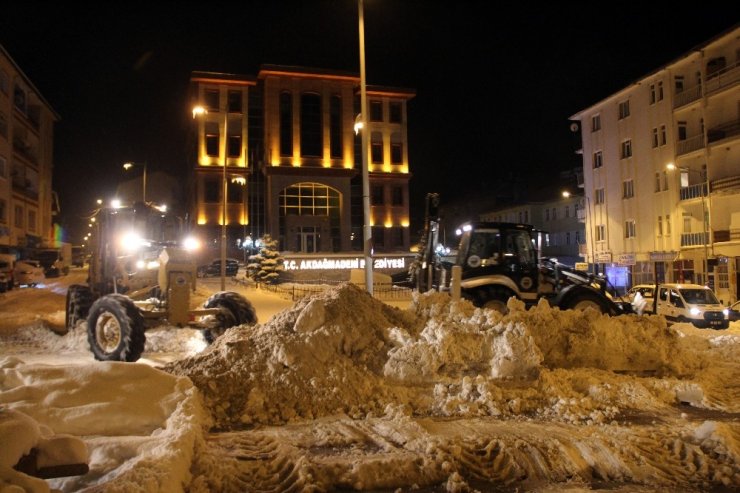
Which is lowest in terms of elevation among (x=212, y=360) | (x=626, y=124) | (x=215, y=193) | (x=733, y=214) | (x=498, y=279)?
(x=212, y=360)

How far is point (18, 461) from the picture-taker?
155 inches

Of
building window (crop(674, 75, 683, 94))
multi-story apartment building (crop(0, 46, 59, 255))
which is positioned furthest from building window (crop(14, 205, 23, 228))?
building window (crop(674, 75, 683, 94))

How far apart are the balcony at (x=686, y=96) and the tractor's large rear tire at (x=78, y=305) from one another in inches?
1481

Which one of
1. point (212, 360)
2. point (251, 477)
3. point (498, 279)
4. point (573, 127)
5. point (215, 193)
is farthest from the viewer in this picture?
point (215, 193)

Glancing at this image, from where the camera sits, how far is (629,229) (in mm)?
43812

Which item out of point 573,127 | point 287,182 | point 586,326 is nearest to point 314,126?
point 287,182

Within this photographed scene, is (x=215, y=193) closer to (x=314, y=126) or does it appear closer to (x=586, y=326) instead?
(x=314, y=126)

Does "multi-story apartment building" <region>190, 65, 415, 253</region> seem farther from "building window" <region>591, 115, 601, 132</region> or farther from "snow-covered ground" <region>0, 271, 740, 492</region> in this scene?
"snow-covered ground" <region>0, 271, 740, 492</region>

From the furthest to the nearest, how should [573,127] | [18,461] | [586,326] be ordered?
1. [573,127]
2. [586,326]
3. [18,461]

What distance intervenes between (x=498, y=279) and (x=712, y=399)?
6.48 m

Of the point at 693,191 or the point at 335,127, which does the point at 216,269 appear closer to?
the point at 335,127

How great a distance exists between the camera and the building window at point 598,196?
1849 inches

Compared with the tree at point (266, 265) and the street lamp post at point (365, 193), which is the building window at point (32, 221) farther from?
the street lamp post at point (365, 193)

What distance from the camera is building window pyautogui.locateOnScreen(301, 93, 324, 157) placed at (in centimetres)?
5453
